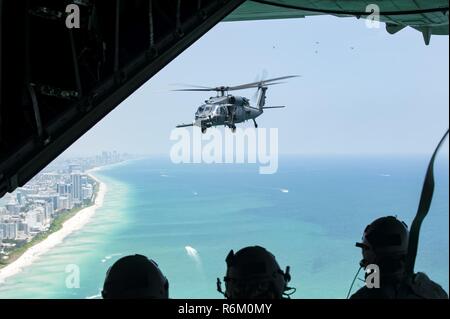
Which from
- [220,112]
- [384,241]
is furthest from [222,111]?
[384,241]

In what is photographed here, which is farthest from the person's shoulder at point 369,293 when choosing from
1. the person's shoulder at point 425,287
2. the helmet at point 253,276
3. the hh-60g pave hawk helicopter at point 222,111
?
the hh-60g pave hawk helicopter at point 222,111

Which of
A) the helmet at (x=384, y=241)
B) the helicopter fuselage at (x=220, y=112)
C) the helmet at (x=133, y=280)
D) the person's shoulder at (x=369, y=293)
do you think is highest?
the helicopter fuselage at (x=220, y=112)

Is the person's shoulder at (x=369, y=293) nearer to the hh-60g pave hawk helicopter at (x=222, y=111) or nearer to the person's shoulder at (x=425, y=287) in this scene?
the person's shoulder at (x=425, y=287)

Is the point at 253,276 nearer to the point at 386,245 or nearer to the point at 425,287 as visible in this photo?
the point at 386,245

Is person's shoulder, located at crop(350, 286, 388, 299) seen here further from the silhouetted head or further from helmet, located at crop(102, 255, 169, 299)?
helmet, located at crop(102, 255, 169, 299)

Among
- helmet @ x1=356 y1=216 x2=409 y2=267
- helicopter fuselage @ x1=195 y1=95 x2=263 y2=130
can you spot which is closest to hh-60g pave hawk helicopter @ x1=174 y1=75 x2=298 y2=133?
helicopter fuselage @ x1=195 y1=95 x2=263 y2=130

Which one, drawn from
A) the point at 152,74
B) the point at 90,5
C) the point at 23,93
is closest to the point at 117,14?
the point at 90,5
